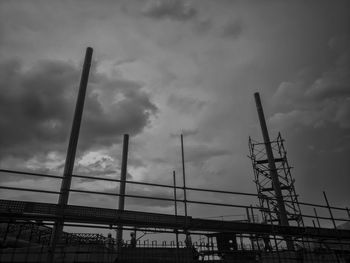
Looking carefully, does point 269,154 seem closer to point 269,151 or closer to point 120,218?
point 269,151

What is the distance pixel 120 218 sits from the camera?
7.68 meters

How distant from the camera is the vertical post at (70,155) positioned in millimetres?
7004

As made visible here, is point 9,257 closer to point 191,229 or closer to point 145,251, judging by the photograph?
point 145,251

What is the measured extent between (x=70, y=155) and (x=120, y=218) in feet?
8.57

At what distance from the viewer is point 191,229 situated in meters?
8.60

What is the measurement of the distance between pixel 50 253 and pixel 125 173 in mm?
12297

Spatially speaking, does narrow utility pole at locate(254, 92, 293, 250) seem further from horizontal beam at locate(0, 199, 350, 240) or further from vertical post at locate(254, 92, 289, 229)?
horizontal beam at locate(0, 199, 350, 240)

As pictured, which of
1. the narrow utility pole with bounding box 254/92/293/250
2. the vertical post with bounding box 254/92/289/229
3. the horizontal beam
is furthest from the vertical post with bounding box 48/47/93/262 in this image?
the vertical post with bounding box 254/92/289/229

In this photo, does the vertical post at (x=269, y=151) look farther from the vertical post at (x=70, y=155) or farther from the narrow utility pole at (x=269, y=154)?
the vertical post at (x=70, y=155)

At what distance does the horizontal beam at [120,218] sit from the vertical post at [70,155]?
0.32 m

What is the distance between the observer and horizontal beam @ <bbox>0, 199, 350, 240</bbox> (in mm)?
6797

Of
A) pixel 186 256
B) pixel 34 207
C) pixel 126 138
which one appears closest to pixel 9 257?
pixel 34 207

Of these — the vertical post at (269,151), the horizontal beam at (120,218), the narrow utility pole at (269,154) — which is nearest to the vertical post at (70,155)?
the horizontal beam at (120,218)

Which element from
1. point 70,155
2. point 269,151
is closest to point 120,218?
point 70,155
